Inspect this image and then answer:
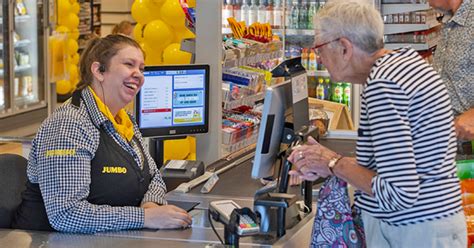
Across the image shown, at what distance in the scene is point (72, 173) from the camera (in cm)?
318

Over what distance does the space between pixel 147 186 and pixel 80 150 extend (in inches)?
18.8

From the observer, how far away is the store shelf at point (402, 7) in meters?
7.70

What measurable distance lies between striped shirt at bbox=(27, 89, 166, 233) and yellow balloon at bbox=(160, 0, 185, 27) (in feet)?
Answer: 8.99

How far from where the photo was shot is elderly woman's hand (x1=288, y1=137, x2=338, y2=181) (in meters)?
2.83

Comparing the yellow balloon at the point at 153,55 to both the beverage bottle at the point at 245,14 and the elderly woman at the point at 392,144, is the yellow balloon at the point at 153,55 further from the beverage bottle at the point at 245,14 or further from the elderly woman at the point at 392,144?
the elderly woman at the point at 392,144

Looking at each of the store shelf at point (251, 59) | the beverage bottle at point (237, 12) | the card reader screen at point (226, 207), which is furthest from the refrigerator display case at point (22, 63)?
the card reader screen at point (226, 207)

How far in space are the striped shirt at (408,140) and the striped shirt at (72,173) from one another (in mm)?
1010

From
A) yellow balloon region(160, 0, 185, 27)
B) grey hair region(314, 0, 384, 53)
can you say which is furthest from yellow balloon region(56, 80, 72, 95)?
grey hair region(314, 0, 384, 53)

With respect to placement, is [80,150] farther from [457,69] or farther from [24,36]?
[24,36]

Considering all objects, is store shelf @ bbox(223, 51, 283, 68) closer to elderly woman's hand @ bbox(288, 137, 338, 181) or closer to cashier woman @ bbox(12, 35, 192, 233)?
cashier woman @ bbox(12, 35, 192, 233)

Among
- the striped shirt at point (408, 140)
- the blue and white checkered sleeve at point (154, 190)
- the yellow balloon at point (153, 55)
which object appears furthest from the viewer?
the yellow balloon at point (153, 55)

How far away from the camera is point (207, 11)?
4.99 m

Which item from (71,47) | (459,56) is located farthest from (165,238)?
(71,47)

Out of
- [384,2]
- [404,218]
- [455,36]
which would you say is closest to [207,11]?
[455,36]
